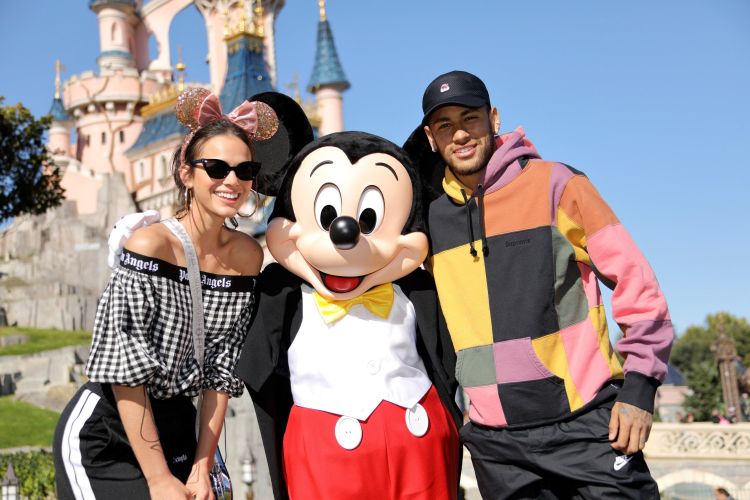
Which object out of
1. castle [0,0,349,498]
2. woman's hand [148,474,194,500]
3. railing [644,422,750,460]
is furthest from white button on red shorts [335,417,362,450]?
castle [0,0,349,498]

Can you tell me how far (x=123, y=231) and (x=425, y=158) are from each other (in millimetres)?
1602

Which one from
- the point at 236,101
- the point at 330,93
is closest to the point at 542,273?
the point at 236,101

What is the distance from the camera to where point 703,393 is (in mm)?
24984

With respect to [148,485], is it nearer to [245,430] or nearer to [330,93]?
[245,430]

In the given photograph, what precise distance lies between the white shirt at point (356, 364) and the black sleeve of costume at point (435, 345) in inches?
2.4

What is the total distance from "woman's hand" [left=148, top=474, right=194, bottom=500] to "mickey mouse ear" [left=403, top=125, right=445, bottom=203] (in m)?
1.92

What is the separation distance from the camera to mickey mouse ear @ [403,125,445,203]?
14.2ft

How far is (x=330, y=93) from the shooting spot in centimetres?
3238

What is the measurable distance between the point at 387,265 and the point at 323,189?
0.47 meters

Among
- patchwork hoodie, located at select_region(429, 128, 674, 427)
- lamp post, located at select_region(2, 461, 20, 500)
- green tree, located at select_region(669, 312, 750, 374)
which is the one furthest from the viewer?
green tree, located at select_region(669, 312, 750, 374)

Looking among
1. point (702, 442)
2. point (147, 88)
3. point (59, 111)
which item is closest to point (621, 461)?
point (702, 442)

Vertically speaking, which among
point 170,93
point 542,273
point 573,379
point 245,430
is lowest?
point 245,430

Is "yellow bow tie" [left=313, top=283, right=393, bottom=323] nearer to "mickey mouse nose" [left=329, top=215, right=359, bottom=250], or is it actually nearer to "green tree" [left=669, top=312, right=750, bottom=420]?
"mickey mouse nose" [left=329, top=215, right=359, bottom=250]

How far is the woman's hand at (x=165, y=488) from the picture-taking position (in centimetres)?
327
